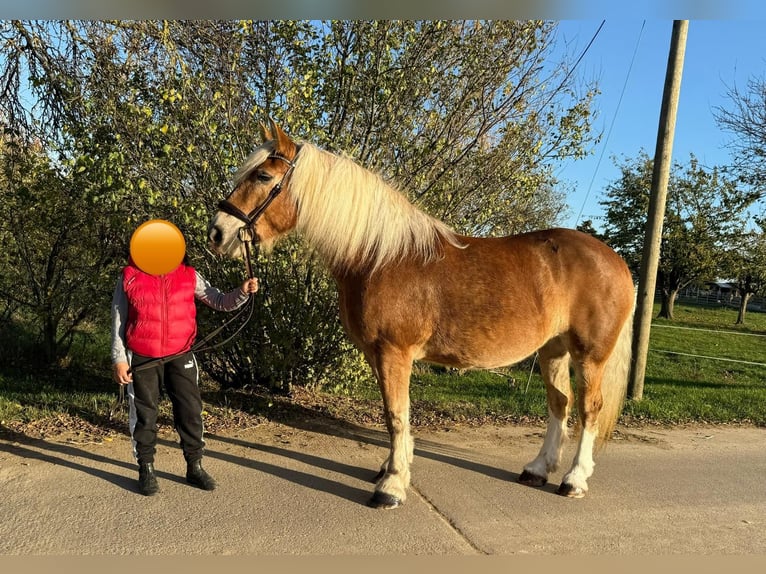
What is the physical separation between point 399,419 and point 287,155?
182 centimetres

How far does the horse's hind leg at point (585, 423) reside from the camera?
3434mm

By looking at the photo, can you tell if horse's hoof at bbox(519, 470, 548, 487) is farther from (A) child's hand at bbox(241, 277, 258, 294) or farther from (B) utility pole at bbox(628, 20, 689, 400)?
(B) utility pole at bbox(628, 20, 689, 400)

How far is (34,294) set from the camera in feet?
21.0

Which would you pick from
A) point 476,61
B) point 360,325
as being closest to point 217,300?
point 360,325

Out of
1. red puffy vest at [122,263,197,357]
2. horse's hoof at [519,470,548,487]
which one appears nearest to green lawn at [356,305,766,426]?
horse's hoof at [519,470,548,487]

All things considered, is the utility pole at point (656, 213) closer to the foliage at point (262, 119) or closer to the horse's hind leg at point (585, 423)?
the foliage at point (262, 119)

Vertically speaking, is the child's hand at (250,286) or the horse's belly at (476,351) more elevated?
the child's hand at (250,286)

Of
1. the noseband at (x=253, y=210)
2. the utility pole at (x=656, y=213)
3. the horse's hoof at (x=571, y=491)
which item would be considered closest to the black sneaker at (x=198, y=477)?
the noseband at (x=253, y=210)

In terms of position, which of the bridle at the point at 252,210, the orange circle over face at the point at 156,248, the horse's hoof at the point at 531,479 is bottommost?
the horse's hoof at the point at 531,479

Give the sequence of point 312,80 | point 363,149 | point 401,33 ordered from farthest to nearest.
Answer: point 363,149, point 401,33, point 312,80

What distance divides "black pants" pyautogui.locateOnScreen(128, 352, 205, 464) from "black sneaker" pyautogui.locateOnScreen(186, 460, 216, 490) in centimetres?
5

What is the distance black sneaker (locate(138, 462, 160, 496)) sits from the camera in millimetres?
3172

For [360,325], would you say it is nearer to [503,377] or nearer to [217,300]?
[217,300]

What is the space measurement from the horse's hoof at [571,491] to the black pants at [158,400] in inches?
95.4
